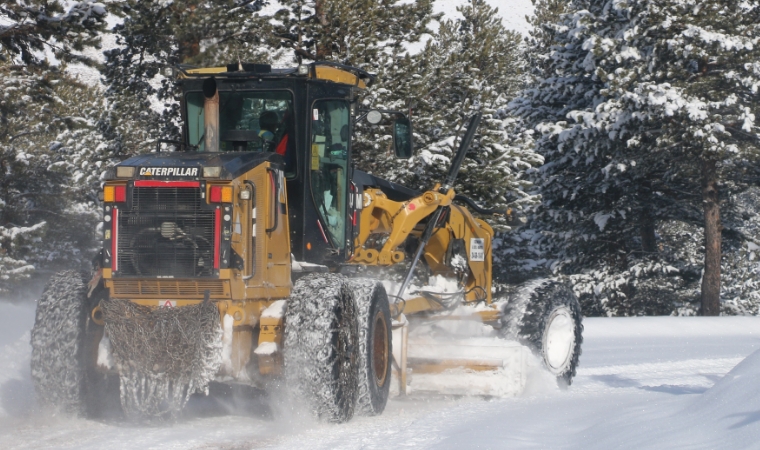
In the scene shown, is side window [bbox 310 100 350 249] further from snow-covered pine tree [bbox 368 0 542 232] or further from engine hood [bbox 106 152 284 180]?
snow-covered pine tree [bbox 368 0 542 232]

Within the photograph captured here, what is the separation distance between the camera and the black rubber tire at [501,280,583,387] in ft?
Answer: 32.4

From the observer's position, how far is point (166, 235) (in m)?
7.12

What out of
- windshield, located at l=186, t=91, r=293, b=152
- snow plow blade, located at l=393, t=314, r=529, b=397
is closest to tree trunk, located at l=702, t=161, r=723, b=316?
snow plow blade, located at l=393, t=314, r=529, b=397

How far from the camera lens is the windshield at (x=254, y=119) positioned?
8.10 metres

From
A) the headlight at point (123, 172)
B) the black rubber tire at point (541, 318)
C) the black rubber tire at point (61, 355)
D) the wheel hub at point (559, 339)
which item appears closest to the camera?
the headlight at point (123, 172)

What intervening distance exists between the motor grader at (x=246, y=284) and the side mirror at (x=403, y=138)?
13 mm

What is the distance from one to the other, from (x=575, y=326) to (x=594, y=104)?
15.9 m

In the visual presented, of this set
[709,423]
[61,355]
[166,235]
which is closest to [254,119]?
[166,235]

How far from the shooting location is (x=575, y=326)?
10531 mm

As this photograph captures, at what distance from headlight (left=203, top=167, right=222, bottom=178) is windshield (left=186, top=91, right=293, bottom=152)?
104 cm

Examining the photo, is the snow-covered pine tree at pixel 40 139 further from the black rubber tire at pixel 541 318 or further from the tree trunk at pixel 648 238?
the tree trunk at pixel 648 238

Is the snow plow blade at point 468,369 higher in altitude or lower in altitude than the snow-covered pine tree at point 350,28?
lower

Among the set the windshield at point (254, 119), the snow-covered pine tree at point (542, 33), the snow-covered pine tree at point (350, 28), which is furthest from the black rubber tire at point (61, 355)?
the snow-covered pine tree at point (542, 33)

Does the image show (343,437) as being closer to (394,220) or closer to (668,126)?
(394,220)
